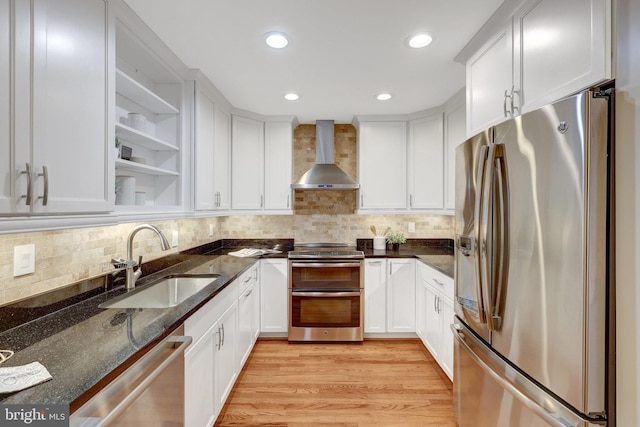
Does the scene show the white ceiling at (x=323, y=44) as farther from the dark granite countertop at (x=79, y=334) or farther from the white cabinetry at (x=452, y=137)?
the dark granite countertop at (x=79, y=334)

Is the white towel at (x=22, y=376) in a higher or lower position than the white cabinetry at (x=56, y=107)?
lower

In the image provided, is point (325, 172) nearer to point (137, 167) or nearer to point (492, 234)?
point (137, 167)

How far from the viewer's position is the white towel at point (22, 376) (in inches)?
30.8

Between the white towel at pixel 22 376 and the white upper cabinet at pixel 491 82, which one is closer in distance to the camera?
the white towel at pixel 22 376

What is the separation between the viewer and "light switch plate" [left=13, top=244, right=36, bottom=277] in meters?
1.21

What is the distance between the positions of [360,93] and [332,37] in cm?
94

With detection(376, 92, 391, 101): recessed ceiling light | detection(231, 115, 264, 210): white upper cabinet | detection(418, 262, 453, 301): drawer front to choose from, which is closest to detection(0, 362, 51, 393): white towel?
detection(418, 262, 453, 301): drawer front

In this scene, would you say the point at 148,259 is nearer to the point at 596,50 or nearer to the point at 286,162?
the point at 286,162

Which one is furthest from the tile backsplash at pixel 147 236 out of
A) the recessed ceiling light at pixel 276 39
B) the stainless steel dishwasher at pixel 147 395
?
the recessed ceiling light at pixel 276 39

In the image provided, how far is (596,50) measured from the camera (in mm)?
1018

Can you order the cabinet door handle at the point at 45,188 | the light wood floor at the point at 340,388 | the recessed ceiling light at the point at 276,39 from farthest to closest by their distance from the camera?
1. the light wood floor at the point at 340,388
2. the recessed ceiling light at the point at 276,39
3. the cabinet door handle at the point at 45,188

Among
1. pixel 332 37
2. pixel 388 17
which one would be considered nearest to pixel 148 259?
pixel 332 37
